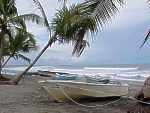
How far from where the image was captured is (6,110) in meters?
A: 11.1

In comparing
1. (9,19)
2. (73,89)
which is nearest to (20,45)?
(9,19)

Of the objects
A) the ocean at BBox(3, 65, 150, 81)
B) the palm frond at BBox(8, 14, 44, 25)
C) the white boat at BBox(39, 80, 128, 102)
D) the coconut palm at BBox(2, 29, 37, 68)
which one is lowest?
the ocean at BBox(3, 65, 150, 81)

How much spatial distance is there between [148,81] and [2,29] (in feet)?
51.3

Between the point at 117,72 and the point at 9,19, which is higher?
the point at 9,19

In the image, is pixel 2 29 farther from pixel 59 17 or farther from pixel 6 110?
pixel 6 110

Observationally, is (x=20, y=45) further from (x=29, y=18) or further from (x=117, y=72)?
(x=117, y=72)

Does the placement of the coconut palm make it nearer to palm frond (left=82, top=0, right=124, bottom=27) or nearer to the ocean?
the ocean

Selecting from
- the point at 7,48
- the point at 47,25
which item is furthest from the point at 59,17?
the point at 7,48

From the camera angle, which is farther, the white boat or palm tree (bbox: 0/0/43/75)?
palm tree (bbox: 0/0/43/75)

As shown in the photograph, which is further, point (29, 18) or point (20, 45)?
point (20, 45)

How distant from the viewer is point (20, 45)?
91.2 feet

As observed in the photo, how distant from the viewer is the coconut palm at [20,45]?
26.5 meters

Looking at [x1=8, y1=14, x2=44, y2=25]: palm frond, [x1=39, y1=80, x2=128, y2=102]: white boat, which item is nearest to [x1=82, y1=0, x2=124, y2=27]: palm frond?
[x1=39, y1=80, x2=128, y2=102]: white boat

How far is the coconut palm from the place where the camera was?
2650 cm
